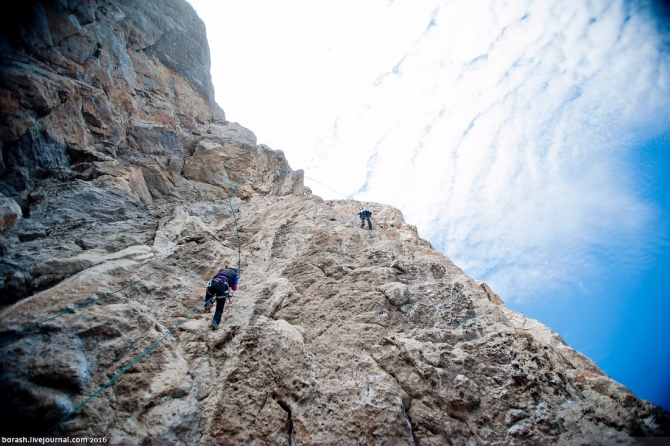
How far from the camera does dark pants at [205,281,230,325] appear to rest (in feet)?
19.4

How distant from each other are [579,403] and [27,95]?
14.8 m

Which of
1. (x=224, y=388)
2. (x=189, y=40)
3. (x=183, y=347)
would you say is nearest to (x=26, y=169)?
(x=183, y=347)

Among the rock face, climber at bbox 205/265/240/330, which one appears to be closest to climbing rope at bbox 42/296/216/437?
the rock face

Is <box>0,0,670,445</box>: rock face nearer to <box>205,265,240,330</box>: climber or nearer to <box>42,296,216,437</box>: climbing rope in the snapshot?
<box>42,296,216,437</box>: climbing rope

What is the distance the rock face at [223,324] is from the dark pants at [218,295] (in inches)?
11.4

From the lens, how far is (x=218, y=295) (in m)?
6.05

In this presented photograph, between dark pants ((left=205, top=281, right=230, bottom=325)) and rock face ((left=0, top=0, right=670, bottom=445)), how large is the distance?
0.95ft

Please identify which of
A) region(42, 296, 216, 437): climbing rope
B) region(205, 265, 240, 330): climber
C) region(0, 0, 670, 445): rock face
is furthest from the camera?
region(205, 265, 240, 330): climber

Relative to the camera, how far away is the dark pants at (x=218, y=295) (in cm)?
591

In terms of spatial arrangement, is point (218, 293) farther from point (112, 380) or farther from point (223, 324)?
point (112, 380)

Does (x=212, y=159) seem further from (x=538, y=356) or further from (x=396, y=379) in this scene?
A: (x=538, y=356)

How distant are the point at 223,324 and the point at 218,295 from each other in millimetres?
588

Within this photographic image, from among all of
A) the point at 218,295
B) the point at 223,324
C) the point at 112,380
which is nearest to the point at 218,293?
the point at 218,295

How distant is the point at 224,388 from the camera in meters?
4.73
